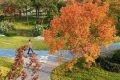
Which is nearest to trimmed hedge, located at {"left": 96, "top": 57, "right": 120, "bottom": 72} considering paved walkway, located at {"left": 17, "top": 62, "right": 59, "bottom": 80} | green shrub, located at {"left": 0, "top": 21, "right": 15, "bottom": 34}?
paved walkway, located at {"left": 17, "top": 62, "right": 59, "bottom": 80}

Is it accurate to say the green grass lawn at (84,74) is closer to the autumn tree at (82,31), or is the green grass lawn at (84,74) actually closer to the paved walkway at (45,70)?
the paved walkway at (45,70)

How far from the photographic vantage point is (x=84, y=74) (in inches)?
1012

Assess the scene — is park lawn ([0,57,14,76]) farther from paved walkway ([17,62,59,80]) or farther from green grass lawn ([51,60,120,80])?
green grass lawn ([51,60,120,80])

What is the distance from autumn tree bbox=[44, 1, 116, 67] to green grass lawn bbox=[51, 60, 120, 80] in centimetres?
128

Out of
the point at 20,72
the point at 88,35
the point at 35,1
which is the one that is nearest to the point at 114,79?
the point at 88,35

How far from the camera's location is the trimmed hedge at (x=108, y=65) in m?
26.6

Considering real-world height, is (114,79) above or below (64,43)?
below

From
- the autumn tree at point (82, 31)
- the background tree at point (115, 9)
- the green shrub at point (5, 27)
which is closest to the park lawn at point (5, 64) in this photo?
the autumn tree at point (82, 31)

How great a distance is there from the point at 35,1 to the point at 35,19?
316 cm

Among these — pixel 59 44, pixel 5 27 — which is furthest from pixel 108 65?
pixel 5 27

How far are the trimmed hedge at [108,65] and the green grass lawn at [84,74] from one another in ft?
1.34

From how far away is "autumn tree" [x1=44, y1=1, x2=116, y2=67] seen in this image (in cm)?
2417

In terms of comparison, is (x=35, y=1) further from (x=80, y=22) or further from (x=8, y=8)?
(x=80, y=22)

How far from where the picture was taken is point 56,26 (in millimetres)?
25094
